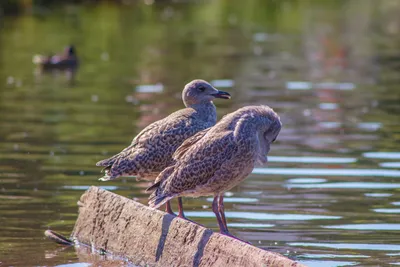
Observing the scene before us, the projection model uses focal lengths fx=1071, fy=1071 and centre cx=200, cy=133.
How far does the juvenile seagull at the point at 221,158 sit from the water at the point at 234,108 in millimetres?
1162

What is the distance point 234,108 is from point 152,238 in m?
10.4

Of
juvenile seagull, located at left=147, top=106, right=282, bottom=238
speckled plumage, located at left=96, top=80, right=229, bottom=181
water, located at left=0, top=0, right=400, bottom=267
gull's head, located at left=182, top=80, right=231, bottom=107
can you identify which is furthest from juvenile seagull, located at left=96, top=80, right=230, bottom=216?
water, located at left=0, top=0, right=400, bottom=267

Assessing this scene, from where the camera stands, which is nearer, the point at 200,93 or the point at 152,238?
the point at 152,238

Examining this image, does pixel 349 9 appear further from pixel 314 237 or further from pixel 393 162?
pixel 314 237

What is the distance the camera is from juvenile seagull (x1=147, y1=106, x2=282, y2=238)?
362 inches

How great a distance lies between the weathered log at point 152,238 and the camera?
855 centimetres

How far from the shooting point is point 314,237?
10.8 meters

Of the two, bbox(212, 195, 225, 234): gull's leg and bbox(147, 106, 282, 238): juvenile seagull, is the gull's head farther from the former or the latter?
bbox(212, 195, 225, 234): gull's leg

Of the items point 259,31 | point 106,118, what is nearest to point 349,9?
point 259,31

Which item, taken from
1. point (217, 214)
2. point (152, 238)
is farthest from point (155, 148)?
point (217, 214)

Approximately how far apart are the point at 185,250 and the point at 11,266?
1.71 meters

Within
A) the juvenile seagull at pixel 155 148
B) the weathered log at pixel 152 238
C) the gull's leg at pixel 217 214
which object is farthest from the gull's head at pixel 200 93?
the gull's leg at pixel 217 214

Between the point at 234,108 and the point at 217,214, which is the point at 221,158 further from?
the point at 234,108

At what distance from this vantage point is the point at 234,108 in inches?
783
